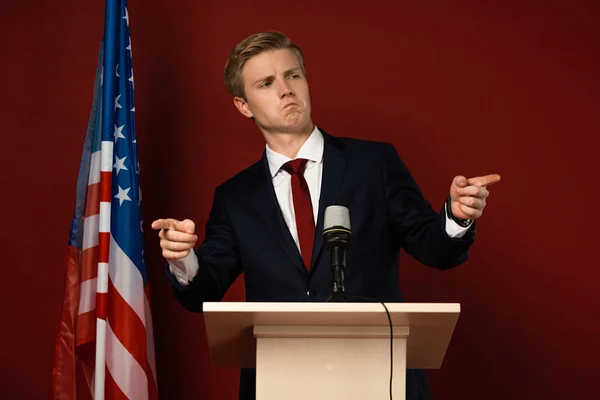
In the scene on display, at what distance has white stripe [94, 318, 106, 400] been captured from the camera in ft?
10.0

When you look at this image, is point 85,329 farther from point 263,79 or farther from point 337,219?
point 337,219

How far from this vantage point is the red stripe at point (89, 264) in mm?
3287

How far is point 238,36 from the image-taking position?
4.07 metres

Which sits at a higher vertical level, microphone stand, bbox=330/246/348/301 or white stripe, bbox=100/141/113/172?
white stripe, bbox=100/141/113/172

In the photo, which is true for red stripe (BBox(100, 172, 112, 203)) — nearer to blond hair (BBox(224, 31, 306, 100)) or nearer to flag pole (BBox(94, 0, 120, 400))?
flag pole (BBox(94, 0, 120, 400))

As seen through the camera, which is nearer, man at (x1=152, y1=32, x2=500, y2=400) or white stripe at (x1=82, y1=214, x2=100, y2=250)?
man at (x1=152, y1=32, x2=500, y2=400)

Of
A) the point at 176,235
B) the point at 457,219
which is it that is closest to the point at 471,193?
the point at 457,219

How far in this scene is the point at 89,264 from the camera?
329 cm

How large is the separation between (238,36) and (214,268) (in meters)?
1.58

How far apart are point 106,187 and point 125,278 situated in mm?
336

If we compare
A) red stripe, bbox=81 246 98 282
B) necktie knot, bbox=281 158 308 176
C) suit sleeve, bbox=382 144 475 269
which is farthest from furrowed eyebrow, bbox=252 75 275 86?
red stripe, bbox=81 246 98 282

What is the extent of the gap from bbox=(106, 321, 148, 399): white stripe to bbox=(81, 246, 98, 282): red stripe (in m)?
0.20

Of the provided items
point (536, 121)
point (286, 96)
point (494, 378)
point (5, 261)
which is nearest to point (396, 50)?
point (536, 121)

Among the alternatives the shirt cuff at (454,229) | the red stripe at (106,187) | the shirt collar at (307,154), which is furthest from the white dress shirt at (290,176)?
the red stripe at (106,187)
